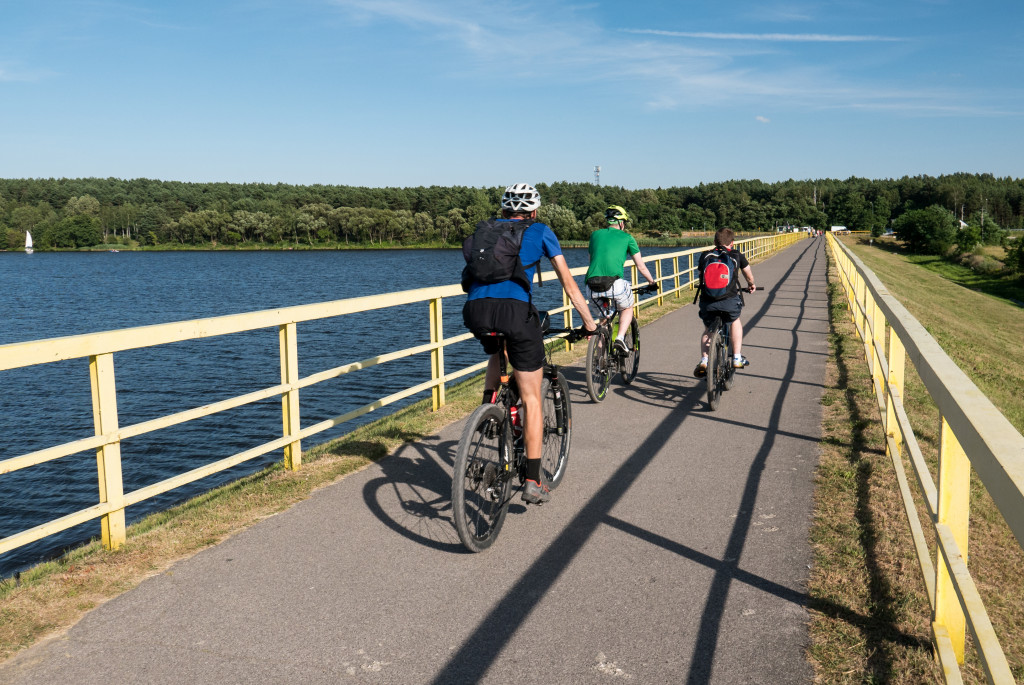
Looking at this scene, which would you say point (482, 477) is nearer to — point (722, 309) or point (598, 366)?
point (598, 366)

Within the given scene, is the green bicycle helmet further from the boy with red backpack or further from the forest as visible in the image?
the forest

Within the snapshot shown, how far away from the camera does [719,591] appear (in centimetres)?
Result: 404

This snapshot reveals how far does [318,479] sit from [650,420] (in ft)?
10.5

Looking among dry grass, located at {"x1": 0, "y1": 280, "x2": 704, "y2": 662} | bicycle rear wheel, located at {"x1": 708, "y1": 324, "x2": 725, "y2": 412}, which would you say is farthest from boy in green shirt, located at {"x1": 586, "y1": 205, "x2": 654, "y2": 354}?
dry grass, located at {"x1": 0, "y1": 280, "x2": 704, "y2": 662}

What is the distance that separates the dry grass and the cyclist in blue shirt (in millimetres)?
1627

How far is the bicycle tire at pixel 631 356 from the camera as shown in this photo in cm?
949

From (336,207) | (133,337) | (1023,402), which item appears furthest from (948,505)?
(336,207)

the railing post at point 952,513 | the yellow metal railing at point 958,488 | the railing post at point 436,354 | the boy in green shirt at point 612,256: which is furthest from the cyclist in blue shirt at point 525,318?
the boy in green shirt at point 612,256

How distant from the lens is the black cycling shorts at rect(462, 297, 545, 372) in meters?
4.65

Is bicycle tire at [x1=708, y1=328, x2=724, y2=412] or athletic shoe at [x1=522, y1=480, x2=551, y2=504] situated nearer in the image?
athletic shoe at [x1=522, y1=480, x2=551, y2=504]

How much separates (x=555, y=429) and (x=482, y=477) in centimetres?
136

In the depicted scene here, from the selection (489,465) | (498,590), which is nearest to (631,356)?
(489,465)

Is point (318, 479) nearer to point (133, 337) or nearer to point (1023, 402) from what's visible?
point (133, 337)

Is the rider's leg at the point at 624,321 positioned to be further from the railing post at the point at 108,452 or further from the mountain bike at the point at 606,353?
the railing post at the point at 108,452
